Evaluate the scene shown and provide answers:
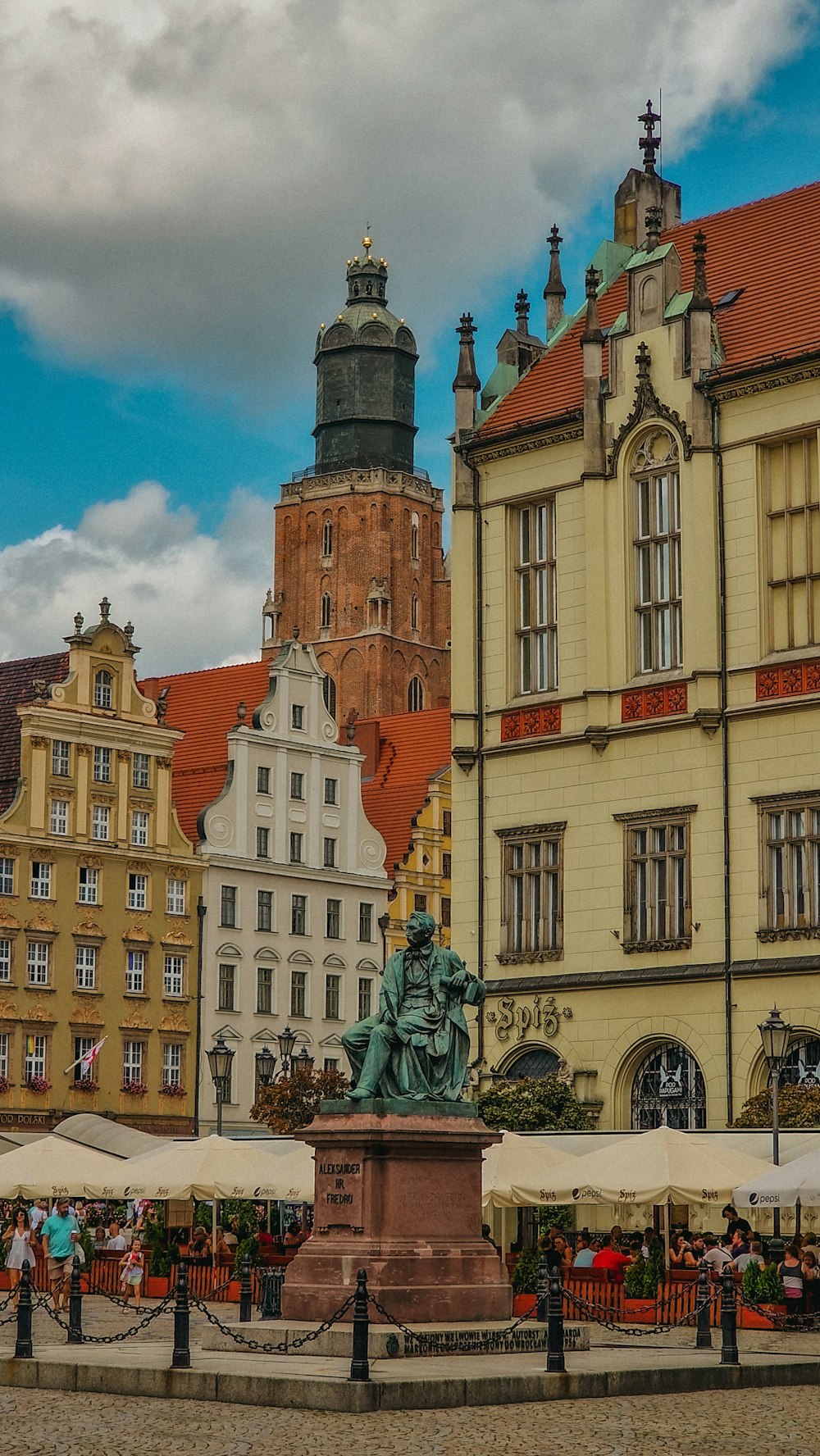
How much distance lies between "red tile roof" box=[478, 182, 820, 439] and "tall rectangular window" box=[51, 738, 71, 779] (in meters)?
22.7

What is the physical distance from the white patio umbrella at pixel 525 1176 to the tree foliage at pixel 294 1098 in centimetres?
2166

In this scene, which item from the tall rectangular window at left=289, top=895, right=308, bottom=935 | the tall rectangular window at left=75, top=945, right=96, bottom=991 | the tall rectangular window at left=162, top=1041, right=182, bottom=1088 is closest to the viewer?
the tall rectangular window at left=75, top=945, right=96, bottom=991

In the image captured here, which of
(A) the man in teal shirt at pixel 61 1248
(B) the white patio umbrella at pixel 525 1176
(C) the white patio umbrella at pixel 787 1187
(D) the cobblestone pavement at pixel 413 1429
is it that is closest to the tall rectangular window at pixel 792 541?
(B) the white patio umbrella at pixel 525 1176

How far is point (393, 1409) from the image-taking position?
20.3 m

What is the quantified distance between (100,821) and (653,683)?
27901 millimetres

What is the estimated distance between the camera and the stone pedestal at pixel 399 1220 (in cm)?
2467

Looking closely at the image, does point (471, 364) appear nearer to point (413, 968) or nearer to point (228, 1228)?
point (228, 1228)

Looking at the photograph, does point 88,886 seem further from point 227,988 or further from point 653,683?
point 653,683

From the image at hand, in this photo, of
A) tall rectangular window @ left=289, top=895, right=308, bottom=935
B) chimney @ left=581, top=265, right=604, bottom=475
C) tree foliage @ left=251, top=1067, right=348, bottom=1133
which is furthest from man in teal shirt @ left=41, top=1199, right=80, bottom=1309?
tall rectangular window @ left=289, top=895, right=308, bottom=935

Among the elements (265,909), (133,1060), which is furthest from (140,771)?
(133,1060)

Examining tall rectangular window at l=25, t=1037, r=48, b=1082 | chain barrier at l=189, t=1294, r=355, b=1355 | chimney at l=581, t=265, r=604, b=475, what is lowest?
chain barrier at l=189, t=1294, r=355, b=1355

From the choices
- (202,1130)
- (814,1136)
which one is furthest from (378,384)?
(814,1136)

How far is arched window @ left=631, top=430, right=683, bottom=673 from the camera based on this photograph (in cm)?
4450

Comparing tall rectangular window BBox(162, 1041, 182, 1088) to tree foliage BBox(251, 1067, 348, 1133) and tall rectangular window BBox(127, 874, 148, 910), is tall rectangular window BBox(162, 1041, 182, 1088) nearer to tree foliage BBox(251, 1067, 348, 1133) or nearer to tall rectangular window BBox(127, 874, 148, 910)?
tall rectangular window BBox(127, 874, 148, 910)
